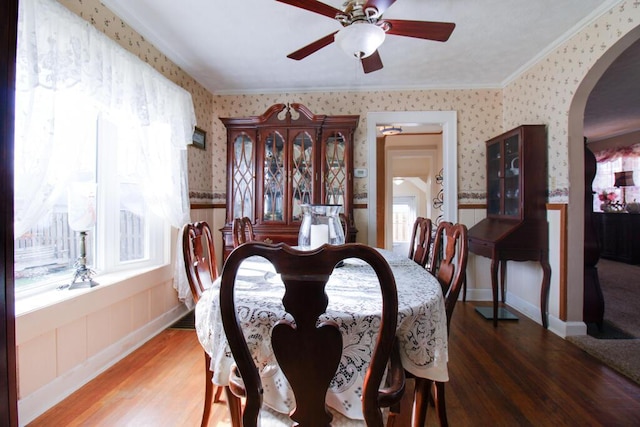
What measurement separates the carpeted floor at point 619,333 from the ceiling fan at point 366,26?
7.78 feet

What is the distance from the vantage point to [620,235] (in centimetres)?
529

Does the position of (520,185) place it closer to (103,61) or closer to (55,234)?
(103,61)

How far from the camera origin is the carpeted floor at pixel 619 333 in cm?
189

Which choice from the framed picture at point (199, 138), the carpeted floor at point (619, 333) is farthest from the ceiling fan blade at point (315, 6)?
the carpeted floor at point (619, 333)

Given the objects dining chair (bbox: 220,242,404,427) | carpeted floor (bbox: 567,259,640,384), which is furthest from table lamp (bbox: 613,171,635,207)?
dining chair (bbox: 220,242,404,427)

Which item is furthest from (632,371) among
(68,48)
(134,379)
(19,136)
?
(68,48)

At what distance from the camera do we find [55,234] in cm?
170

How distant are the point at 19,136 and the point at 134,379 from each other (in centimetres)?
146

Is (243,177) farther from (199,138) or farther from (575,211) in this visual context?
(575,211)

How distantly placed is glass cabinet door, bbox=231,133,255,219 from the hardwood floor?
1379 mm

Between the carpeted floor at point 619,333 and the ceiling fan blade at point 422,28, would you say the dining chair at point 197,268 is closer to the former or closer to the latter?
the ceiling fan blade at point 422,28

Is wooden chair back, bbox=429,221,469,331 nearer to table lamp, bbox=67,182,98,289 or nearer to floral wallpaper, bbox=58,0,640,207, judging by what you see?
floral wallpaper, bbox=58,0,640,207

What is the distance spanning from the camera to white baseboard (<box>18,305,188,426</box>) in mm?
1420

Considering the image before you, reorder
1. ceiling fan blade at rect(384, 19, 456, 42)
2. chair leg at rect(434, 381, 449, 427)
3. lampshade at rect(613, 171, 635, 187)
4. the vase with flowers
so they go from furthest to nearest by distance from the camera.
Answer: the vase with flowers → lampshade at rect(613, 171, 635, 187) → ceiling fan blade at rect(384, 19, 456, 42) → chair leg at rect(434, 381, 449, 427)
